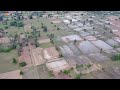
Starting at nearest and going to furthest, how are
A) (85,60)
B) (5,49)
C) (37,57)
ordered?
1. (85,60)
2. (37,57)
3. (5,49)

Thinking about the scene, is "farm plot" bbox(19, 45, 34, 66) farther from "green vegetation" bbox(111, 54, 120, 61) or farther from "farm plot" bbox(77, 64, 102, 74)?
"green vegetation" bbox(111, 54, 120, 61)

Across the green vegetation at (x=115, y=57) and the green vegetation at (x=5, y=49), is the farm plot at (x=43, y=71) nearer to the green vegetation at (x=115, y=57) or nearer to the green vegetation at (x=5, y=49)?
the green vegetation at (x=5, y=49)

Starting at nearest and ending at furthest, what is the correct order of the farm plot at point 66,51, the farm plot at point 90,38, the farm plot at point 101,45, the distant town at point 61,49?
the distant town at point 61,49 < the farm plot at point 66,51 < the farm plot at point 101,45 < the farm plot at point 90,38

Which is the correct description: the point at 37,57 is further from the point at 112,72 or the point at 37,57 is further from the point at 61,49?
the point at 112,72

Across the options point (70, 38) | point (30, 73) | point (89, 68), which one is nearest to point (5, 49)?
point (30, 73)

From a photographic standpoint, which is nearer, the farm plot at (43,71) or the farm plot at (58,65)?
the farm plot at (43,71)

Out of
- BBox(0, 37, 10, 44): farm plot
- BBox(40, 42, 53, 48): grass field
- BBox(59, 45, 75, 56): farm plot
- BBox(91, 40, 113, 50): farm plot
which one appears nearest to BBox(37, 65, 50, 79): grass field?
BBox(59, 45, 75, 56): farm plot

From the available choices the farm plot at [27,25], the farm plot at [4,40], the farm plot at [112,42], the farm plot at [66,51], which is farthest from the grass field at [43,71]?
the farm plot at [27,25]
